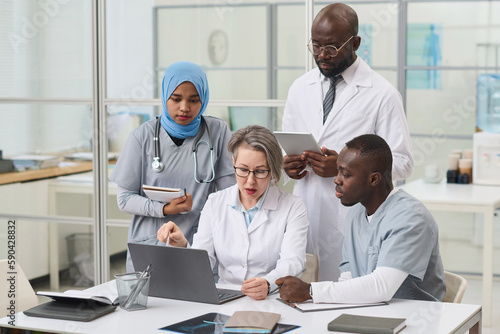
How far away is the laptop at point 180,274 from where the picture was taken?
226 centimetres

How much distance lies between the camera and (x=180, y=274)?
2.31 m

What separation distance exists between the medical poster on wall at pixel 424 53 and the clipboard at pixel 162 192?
4.22 meters

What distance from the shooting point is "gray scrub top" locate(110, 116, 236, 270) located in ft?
Result: 9.34

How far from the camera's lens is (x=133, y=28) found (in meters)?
4.11

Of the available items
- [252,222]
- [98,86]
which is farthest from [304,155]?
[98,86]

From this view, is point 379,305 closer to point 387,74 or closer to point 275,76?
point 275,76

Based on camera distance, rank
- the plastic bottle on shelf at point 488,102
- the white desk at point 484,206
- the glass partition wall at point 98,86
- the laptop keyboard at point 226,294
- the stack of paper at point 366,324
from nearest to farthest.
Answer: the stack of paper at point 366,324 < the laptop keyboard at point 226,294 < the glass partition wall at point 98,86 < the white desk at point 484,206 < the plastic bottle on shelf at point 488,102

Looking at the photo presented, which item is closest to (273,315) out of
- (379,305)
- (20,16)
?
(379,305)

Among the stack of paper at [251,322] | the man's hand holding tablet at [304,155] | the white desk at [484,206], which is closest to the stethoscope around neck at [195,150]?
the man's hand holding tablet at [304,155]

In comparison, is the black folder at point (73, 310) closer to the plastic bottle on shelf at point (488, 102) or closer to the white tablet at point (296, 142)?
the white tablet at point (296, 142)

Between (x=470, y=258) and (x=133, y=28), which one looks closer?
(x=133, y=28)

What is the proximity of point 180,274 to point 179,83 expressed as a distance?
81 cm

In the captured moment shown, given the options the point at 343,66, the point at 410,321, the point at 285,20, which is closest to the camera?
the point at 410,321

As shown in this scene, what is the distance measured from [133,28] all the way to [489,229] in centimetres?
240
